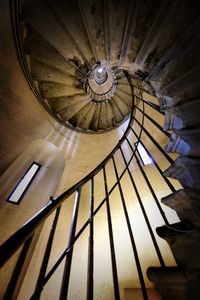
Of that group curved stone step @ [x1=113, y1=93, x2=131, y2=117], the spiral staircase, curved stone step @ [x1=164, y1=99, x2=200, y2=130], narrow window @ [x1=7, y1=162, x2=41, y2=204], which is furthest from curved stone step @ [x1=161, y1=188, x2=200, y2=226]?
curved stone step @ [x1=113, y1=93, x2=131, y2=117]

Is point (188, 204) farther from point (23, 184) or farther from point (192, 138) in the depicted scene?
point (23, 184)

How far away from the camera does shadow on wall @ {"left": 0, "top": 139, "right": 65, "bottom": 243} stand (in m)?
2.46

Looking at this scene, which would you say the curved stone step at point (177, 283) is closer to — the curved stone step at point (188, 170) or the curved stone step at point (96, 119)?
the curved stone step at point (188, 170)

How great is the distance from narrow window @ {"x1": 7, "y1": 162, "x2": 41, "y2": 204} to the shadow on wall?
64 millimetres

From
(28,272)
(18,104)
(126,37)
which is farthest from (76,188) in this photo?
Answer: (18,104)

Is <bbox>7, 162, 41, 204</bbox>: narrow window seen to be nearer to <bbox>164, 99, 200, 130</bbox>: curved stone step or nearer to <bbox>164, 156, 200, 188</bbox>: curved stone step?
<bbox>164, 156, 200, 188</bbox>: curved stone step

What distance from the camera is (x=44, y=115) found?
3.26 m

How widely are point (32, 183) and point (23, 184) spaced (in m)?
0.19

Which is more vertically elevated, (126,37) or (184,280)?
(126,37)

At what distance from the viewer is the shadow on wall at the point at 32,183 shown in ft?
8.08

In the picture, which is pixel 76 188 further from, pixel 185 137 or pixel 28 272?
pixel 28 272

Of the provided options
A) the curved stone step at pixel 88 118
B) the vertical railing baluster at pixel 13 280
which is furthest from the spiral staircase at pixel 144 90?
the curved stone step at pixel 88 118

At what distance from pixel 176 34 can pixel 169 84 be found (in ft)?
1.17

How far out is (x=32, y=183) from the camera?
125 inches
